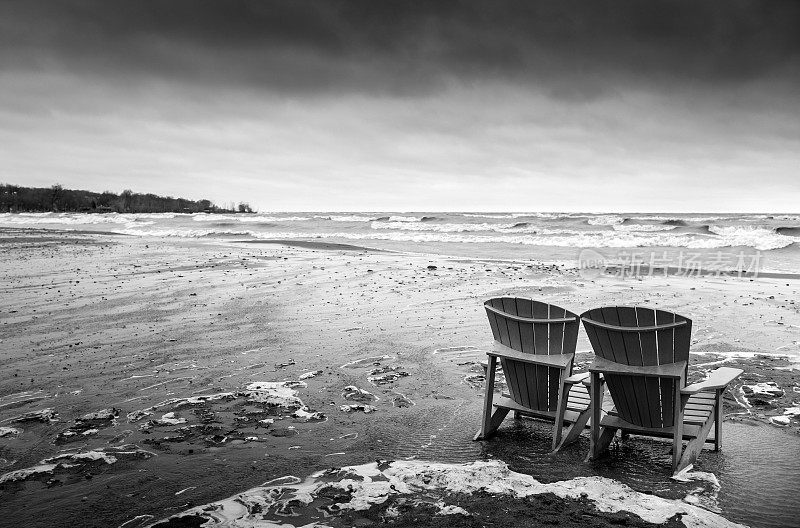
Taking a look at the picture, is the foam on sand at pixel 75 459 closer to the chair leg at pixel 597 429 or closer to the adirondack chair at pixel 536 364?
the adirondack chair at pixel 536 364

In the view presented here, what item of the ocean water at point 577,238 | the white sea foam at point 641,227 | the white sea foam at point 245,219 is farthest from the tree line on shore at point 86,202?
the white sea foam at point 641,227

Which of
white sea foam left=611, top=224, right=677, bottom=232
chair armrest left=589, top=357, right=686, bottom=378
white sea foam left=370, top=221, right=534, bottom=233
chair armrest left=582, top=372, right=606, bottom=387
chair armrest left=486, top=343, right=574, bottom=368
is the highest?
white sea foam left=611, top=224, right=677, bottom=232

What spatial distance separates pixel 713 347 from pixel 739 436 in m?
3.64

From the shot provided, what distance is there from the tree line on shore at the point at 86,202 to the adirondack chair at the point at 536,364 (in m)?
85.3

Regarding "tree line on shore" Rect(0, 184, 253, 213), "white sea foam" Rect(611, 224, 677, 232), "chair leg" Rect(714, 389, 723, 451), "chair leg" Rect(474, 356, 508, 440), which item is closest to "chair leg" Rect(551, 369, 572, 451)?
"chair leg" Rect(474, 356, 508, 440)

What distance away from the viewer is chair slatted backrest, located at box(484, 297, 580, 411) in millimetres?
5094

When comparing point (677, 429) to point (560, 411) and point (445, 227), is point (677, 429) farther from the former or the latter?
point (445, 227)

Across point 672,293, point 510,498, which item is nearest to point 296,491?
point 510,498

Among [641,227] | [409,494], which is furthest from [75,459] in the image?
[641,227]

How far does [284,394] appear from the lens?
622 centimetres

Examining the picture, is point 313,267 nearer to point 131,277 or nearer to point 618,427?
point 131,277

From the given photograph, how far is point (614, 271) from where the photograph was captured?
1886 centimetres

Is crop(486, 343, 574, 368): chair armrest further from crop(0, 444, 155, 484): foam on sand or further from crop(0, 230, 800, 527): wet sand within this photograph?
crop(0, 444, 155, 484): foam on sand

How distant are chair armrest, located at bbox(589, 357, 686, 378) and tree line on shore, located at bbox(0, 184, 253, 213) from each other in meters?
86.2
